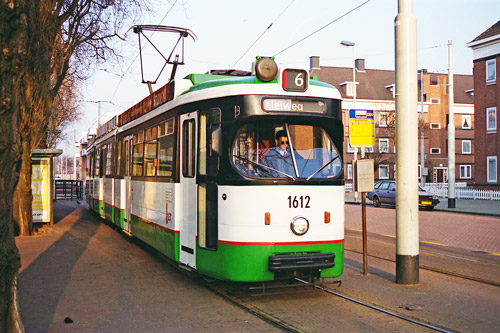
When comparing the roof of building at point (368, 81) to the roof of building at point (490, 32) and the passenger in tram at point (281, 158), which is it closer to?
the roof of building at point (490, 32)

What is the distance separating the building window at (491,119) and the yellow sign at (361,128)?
1256 inches

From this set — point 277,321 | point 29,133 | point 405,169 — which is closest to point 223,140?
point 277,321

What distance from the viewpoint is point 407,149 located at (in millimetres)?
8375

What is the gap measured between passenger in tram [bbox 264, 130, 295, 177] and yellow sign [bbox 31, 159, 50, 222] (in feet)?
43.8

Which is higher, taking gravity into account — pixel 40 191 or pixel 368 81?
pixel 368 81

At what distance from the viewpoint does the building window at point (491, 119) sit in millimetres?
37719

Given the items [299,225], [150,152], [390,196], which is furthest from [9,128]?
[390,196]

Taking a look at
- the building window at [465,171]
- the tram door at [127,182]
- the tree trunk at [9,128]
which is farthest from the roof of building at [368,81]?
the tree trunk at [9,128]

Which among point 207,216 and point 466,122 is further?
point 466,122

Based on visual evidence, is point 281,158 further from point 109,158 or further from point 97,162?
point 97,162

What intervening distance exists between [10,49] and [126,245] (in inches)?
398

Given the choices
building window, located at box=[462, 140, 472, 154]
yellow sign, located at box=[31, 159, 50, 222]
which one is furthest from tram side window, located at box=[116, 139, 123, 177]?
building window, located at box=[462, 140, 472, 154]

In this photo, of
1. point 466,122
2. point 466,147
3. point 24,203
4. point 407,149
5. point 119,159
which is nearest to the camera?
point 407,149

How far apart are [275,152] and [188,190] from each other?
1.74 metres
